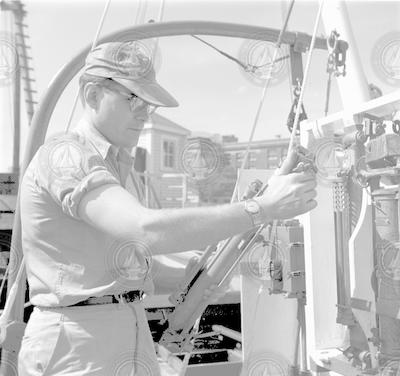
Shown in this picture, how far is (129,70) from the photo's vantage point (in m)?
1.63

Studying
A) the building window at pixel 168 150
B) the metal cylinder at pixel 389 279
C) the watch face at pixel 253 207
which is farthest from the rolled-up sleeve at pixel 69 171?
the building window at pixel 168 150

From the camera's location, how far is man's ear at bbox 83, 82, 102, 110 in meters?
1.67

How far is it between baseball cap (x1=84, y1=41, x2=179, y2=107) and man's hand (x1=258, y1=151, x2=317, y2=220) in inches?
18.4

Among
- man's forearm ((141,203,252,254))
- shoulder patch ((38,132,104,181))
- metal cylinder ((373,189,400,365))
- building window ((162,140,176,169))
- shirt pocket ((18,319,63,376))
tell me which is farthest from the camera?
building window ((162,140,176,169))

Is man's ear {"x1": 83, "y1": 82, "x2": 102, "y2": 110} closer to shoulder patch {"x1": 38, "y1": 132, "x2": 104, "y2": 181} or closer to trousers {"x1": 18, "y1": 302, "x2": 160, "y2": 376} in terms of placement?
shoulder patch {"x1": 38, "y1": 132, "x2": 104, "y2": 181}

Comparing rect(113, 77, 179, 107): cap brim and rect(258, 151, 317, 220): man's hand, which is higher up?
rect(113, 77, 179, 107): cap brim

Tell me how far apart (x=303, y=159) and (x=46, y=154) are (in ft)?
2.59

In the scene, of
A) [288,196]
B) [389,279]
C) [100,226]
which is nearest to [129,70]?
[100,226]

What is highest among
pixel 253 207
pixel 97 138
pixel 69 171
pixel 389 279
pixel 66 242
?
pixel 97 138

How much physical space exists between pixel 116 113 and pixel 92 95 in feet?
0.34

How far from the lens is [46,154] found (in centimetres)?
151

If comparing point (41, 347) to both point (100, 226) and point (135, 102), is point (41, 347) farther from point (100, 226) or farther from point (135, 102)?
point (135, 102)

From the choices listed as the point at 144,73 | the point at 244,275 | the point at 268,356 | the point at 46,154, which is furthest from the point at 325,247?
the point at 46,154

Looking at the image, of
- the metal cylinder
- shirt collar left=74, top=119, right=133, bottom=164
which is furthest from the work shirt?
the metal cylinder
